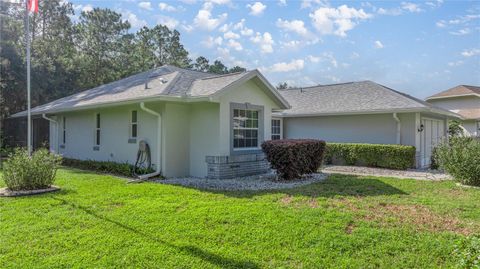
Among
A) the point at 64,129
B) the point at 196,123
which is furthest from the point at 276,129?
the point at 64,129

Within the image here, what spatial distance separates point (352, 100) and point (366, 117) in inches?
55.6

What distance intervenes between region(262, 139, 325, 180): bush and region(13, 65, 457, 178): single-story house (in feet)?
4.60

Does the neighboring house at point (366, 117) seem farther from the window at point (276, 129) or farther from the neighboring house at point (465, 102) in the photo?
the neighboring house at point (465, 102)

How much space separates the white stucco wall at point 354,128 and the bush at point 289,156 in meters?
6.28

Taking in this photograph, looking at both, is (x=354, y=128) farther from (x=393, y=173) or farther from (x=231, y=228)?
(x=231, y=228)

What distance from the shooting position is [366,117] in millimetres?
15594

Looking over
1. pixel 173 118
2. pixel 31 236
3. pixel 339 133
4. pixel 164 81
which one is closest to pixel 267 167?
pixel 173 118

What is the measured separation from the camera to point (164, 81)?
38.4ft

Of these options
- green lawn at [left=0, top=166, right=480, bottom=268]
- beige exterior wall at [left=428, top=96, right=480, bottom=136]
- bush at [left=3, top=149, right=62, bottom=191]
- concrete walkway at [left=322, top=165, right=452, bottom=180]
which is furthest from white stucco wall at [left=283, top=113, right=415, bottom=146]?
beige exterior wall at [left=428, top=96, right=480, bottom=136]

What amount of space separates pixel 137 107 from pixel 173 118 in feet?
6.04

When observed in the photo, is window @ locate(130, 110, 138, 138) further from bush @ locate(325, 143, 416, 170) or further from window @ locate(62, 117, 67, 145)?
bush @ locate(325, 143, 416, 170)

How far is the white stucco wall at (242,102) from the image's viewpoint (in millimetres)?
10289

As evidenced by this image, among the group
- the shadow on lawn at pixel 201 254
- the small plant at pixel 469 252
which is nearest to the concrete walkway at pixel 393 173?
the small plant at pixel 469 252

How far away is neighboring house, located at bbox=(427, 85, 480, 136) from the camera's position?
92.5 feet
